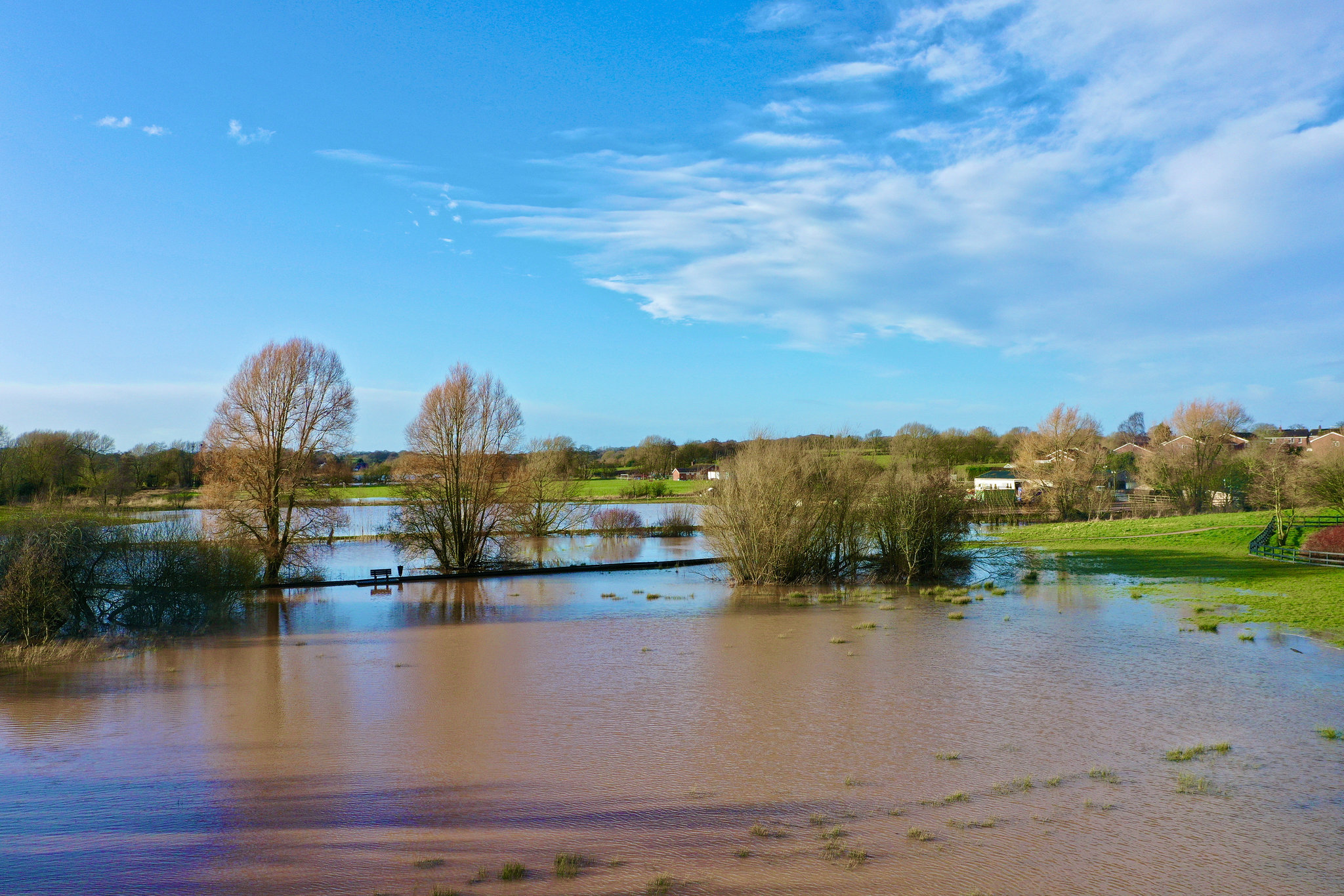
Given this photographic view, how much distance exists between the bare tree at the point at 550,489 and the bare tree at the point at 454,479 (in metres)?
3.18

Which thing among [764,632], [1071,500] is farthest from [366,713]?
[1071,500]

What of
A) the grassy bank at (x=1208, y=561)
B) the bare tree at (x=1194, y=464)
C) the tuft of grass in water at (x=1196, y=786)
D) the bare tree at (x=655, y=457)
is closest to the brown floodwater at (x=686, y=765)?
the tuft of grass in water at (x=1196, y=786)

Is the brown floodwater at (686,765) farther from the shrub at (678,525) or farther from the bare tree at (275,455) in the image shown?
the shrub at (678,525)

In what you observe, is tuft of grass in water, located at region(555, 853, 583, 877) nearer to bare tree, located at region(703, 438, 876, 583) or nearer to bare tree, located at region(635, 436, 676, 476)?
bare tree, located at region(703, 438, 876, 583)

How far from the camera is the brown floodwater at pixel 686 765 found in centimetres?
711

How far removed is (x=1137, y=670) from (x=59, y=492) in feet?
137

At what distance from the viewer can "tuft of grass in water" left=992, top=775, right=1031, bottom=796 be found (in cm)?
876

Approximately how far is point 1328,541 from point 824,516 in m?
18.5

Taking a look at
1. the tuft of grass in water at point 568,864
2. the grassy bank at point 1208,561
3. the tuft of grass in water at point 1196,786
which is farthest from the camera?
the grassy bank at point 1208,561

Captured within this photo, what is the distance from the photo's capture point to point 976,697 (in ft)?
41.7

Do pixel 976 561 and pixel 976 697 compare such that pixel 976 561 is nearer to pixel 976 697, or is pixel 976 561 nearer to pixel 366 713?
pixel 976 697

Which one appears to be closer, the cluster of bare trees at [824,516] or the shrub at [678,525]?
the cluster of bare trees at [824,516]

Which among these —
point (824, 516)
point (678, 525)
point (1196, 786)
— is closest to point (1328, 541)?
point (824, 516)

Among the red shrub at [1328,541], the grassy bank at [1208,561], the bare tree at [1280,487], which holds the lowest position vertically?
the grassy bank at [1208,561]
